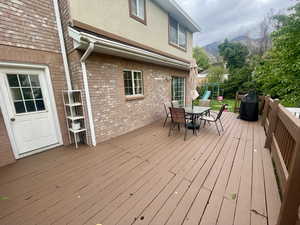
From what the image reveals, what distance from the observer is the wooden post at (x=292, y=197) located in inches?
47.2

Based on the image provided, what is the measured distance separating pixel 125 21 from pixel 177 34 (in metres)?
3.99

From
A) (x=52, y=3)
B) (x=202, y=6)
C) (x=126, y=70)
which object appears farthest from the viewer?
(x=202, y=6)

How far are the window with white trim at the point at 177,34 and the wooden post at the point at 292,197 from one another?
700 centimetres

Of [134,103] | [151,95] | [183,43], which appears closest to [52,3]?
[134,103]

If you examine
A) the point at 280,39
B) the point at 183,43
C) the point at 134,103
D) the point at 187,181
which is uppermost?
the point at 183,43

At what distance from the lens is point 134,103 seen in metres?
4.77

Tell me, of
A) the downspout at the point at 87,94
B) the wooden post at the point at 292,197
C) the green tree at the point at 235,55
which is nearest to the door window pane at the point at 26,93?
the downspout at the point at 87,94

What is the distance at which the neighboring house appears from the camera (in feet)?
9.17

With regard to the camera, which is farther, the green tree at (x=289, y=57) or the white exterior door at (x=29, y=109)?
the green tree at (x=289, y=57)

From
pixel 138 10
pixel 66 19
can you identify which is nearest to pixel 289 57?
pixel 138 10

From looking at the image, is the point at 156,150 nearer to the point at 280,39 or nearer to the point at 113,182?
the point at 113,182

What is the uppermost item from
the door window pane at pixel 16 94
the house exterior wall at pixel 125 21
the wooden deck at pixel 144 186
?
the house exterior wall at pixel 125 21

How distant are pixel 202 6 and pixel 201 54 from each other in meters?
15.5

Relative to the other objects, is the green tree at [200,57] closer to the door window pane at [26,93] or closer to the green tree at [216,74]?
the green tree at [216,74]
